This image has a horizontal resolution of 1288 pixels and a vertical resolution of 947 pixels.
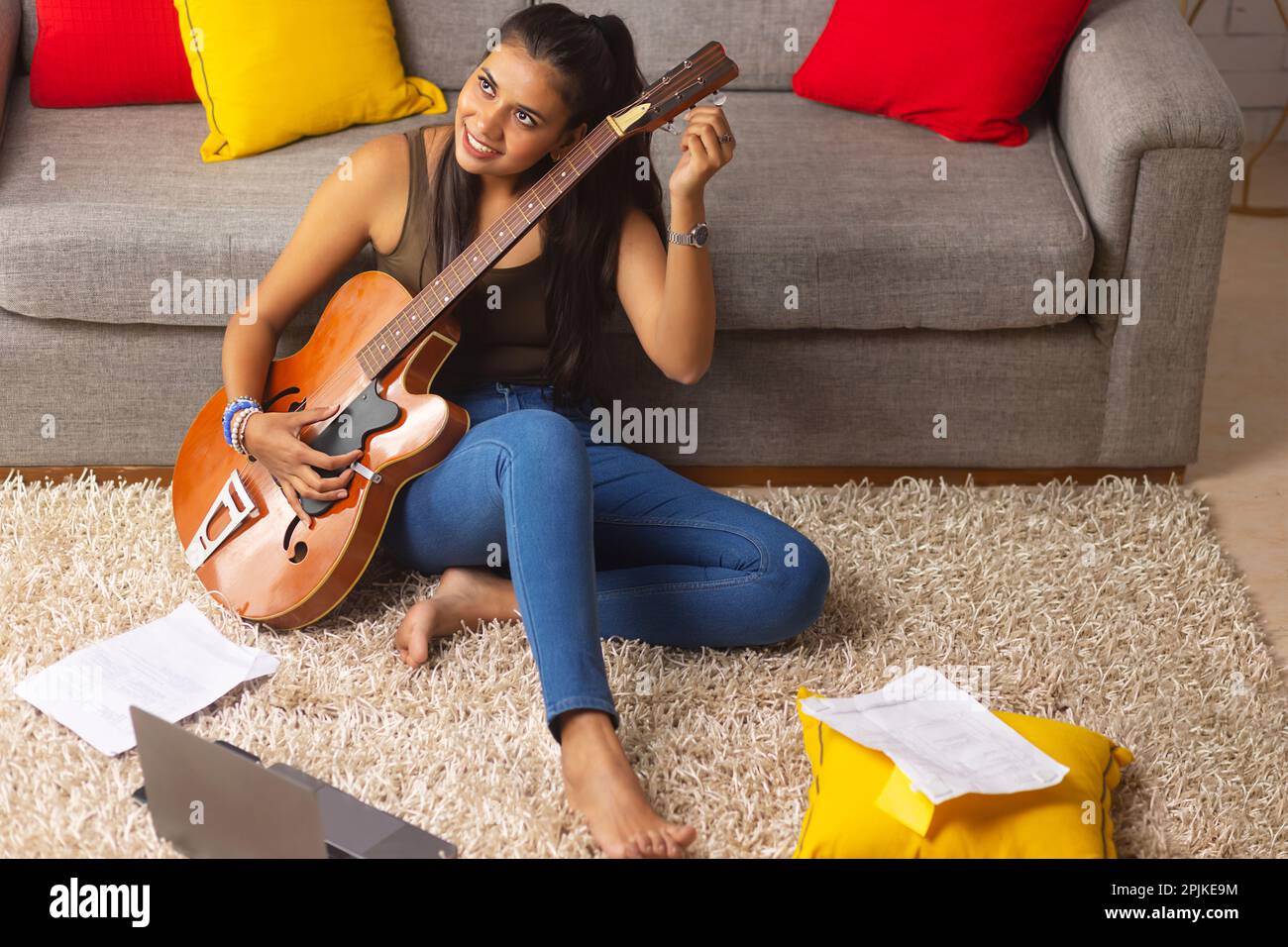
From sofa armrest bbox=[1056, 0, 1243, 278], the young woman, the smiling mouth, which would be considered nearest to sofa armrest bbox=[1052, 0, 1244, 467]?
→ sofa armrest bbox=[1056, 0, 1243, 278]

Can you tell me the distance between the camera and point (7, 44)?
2.26 metres

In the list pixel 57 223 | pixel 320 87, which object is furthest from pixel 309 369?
pixel 320 87

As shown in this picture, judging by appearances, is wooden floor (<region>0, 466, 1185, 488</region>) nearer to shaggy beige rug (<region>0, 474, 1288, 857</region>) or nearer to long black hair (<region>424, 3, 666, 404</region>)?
shaggy beige rug (<region>0, 474, 1288, 857</region>)

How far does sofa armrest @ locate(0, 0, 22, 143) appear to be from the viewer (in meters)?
2.22

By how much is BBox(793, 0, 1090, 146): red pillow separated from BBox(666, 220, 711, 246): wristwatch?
2.70 feet

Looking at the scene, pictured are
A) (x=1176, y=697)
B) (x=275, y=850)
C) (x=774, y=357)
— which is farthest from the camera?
(x=774, y=357)

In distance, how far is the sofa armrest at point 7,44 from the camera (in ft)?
7.29

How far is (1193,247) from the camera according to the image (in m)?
2.01

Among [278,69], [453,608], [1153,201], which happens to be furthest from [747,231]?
[278,69]

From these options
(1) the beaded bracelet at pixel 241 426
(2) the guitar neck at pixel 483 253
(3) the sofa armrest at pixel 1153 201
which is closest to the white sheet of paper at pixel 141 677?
(1) the beaded bracelet at pixel 241 426

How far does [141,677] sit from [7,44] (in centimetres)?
122

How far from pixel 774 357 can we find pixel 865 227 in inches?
9.4

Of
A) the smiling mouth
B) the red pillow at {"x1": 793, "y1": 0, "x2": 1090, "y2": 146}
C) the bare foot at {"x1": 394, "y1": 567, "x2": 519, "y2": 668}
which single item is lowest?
the bare foot at {"x1": 394, "y1": 567, "x2": 519, "y2": 668}

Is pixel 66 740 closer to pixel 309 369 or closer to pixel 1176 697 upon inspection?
pixel 309 369
